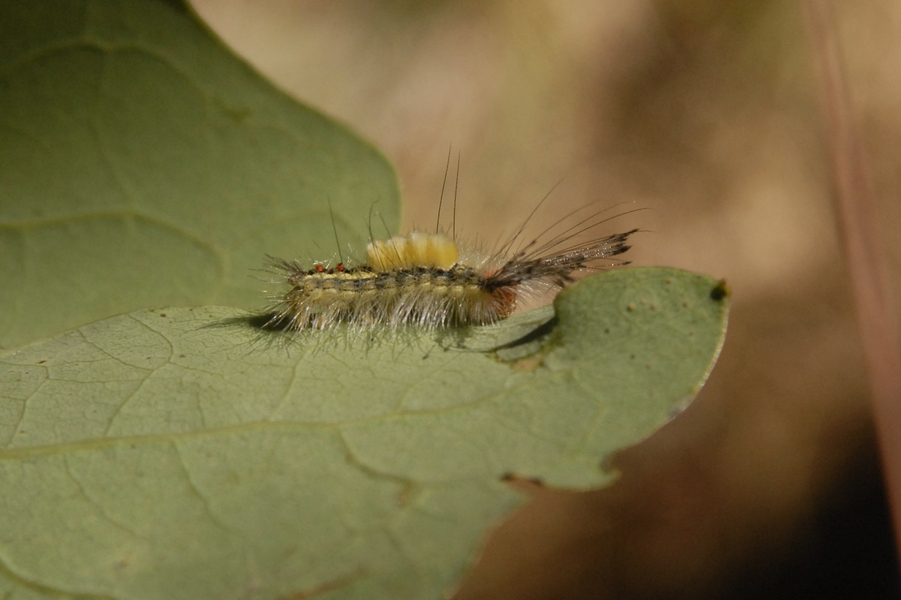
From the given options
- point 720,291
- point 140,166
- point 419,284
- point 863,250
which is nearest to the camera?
point 720,291

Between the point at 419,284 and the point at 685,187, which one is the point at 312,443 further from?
the point at 685,187

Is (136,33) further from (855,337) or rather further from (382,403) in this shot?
(855,337)

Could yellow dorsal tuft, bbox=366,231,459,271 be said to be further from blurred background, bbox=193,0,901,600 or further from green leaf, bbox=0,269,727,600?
blurred background, bbox=193,0,901,600

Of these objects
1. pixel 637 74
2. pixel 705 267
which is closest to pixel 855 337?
pixel 705 267

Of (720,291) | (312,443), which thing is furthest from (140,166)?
(720,291)

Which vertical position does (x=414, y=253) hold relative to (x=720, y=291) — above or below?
below

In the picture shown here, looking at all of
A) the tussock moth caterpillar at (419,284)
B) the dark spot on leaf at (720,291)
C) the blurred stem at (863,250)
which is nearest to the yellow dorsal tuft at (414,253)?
the tussock moth caterpillar at (419,284)
